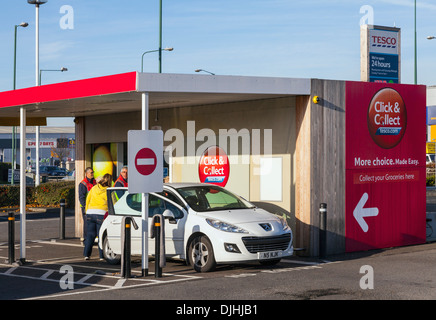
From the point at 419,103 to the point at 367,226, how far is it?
119 inches

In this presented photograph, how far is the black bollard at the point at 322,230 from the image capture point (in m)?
13.8

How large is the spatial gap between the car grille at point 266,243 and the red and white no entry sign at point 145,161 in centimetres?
184

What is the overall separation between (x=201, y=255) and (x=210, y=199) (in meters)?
1.29

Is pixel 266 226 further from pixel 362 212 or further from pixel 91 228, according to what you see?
pixel 91 228

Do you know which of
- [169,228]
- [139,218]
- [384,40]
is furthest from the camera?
[384,40]

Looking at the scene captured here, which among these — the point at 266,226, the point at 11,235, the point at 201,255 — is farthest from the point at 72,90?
the point at 266,226

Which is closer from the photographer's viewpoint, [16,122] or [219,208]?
[219,208]

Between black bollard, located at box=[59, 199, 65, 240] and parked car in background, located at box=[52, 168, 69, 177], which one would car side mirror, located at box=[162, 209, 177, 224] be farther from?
parked car in background, located at box=[52, 168, 69, 177]

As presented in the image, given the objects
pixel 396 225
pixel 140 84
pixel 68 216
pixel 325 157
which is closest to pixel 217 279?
pixel 140 84

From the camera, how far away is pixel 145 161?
464 inches

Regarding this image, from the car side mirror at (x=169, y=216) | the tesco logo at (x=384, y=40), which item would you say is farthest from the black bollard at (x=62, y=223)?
the tesco logo at (x=384, y=40)

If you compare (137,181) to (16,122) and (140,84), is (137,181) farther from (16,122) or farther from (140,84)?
(16,122)

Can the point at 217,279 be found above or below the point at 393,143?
below

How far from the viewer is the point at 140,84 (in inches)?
481
